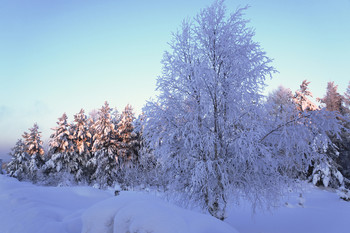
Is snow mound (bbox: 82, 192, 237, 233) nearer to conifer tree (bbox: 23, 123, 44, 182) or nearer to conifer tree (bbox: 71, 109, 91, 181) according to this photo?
conifer tree (bbox: 71, 109, 91, 181)

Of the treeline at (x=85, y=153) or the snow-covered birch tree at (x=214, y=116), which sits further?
the treeline at (x=85, y=153)

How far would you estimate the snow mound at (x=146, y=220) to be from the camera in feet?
8.25

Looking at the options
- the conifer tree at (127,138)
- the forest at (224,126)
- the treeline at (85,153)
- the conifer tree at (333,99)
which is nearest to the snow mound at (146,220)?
the forest at (224,126)

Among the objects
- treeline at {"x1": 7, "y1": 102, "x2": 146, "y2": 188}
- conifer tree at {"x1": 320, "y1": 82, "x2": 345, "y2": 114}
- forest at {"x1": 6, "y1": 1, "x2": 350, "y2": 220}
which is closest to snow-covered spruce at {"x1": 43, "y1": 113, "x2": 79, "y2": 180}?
treeline at {"x1": 7, "y1": 102, "x2": 146, "y2": 188}

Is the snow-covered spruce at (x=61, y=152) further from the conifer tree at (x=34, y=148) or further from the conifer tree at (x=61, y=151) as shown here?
the conifer tree at (x=34, y=148)

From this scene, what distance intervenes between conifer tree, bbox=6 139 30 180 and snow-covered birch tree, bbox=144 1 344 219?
97.8ft

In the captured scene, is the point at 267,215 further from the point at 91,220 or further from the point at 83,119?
the point at 83,119

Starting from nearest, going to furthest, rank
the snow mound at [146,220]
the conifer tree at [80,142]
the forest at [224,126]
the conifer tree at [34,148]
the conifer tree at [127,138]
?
the snow mound at [146,220] → the forest at [224,126] → the conifer tree at [127,138] → the conifer tree at [80,142] → the conifer tree at [34,148]

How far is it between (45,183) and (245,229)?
85.2ft

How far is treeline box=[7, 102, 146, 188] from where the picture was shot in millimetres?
26752

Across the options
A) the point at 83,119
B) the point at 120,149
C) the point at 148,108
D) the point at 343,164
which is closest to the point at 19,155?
the point at 83,119

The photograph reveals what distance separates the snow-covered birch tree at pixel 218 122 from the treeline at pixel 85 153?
63.5 ft

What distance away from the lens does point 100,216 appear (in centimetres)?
309

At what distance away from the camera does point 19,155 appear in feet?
103
